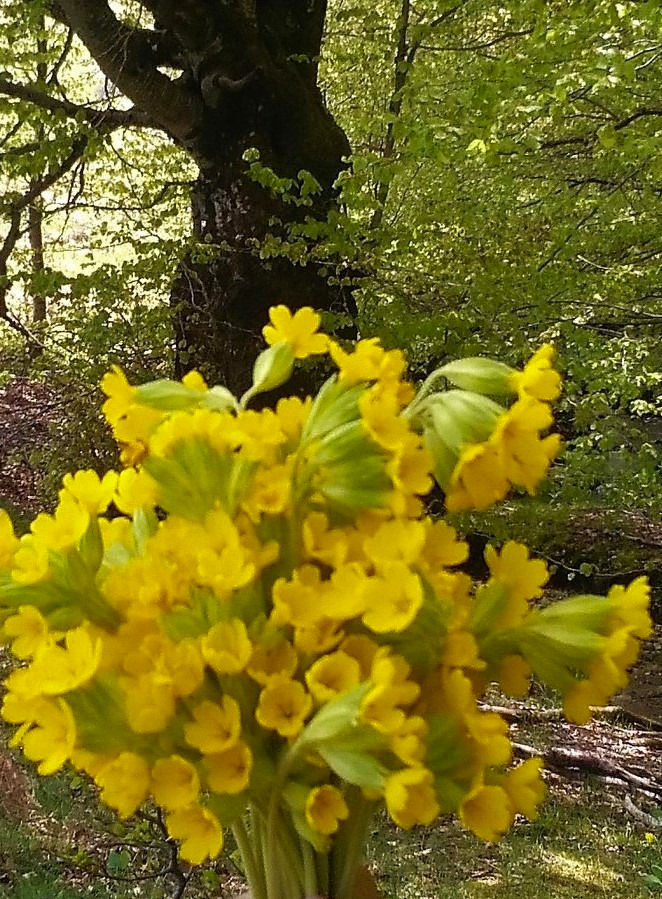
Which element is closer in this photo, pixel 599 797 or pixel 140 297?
pixel 599 797

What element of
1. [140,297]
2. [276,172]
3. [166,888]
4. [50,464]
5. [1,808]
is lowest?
[166,888]

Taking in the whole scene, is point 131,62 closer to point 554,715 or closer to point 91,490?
point 554,715

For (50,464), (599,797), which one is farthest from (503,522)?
(50,464)

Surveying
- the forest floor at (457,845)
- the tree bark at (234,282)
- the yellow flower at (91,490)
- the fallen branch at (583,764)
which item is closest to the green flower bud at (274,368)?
the yellow flower at (91,490)

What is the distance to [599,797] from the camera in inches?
92.7

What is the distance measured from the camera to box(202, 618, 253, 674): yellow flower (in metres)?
0.45

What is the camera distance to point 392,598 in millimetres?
452

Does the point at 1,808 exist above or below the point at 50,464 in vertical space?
below

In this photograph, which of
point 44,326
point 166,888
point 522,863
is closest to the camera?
point 166,888

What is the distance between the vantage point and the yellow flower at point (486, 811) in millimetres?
467

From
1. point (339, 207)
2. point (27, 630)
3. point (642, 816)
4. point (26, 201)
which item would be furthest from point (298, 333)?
point (26, 201)

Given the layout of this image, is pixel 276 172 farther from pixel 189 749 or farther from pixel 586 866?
pixel 189 749

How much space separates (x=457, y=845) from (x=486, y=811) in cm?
172

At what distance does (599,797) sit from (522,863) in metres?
0.47
